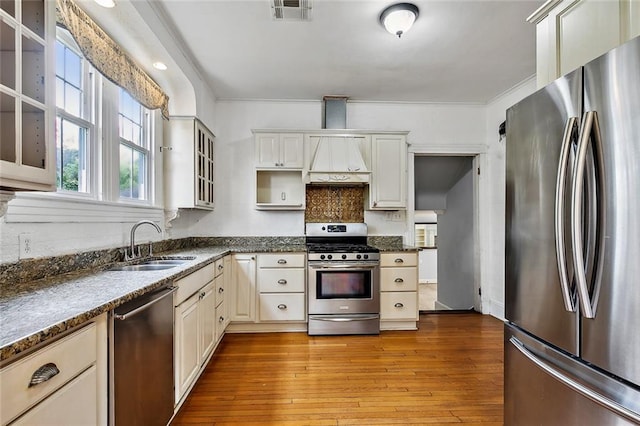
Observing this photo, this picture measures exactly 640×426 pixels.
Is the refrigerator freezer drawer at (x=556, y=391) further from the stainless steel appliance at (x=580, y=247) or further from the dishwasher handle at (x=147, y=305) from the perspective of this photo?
the dishwasher handle at (x=147, y=305)

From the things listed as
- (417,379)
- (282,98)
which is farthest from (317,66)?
(417,379)

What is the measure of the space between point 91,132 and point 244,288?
1.95m

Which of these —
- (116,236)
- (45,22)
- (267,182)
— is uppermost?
(45,22)

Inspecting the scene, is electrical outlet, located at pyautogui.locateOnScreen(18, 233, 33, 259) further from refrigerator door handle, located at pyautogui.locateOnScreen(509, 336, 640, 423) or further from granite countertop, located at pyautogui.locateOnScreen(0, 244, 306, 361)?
refrigerator door handle, located at pyautogui.locateOnScreen(509, 336, 640, 423)

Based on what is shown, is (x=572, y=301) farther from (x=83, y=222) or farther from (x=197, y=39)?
(x=197, y=39)

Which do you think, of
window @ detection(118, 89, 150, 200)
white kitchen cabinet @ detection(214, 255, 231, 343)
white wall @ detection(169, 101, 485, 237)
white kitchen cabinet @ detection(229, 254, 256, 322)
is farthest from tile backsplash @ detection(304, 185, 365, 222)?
window @ detection(118, 89, 150, 200)

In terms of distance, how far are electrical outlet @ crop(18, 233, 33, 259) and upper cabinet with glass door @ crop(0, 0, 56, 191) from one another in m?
0.47

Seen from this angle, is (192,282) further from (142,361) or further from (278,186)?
(278,186)

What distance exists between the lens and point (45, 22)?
1157 millimetres

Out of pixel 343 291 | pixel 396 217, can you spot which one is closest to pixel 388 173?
pixel 396 217

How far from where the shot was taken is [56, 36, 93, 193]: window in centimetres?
179

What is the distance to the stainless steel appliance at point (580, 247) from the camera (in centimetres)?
88

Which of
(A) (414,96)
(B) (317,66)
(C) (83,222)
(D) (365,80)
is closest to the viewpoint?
(C) (83,222)

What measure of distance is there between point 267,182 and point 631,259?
3.34m
